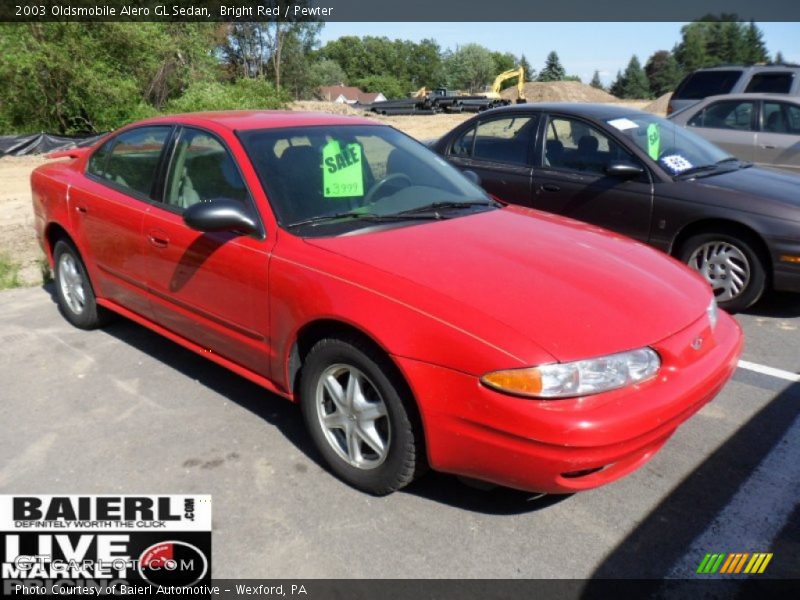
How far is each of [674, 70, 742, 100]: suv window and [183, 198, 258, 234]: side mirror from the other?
11.0 metres

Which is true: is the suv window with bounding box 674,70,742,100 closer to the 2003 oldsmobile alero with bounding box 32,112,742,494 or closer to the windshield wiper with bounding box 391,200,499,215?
the 2003 oldsmobile alero with bounding box 32,112,742,494

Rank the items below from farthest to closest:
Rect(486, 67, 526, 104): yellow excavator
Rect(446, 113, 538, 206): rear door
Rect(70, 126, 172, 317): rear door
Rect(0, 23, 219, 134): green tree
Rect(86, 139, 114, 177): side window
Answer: Rect(486, 67, 526, 104): yellow excavator → Rect(0, 23, 219, 134): green tree → Rect(446, 113, 538, 206): rear door → Rect(86, 139, 114, 177): side window → Rect(70, 126, 172, 317): rear door

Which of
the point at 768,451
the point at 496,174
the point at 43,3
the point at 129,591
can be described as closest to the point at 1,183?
the point at 43,3

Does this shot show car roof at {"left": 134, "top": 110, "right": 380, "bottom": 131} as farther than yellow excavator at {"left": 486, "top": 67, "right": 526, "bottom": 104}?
No

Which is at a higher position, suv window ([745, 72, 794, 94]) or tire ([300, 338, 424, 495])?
suv window ([745, 72, 794, 94])

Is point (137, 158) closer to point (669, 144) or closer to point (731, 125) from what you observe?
point (669, 144)

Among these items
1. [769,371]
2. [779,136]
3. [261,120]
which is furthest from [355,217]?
[779,136]

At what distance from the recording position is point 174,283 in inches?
150

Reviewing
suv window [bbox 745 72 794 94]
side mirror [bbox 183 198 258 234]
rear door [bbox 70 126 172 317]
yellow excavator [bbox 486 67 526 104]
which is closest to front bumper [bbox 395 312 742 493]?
side mirror [bbox 183 198 258 234]

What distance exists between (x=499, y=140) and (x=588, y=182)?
3.54 feet

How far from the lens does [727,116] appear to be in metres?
9.21

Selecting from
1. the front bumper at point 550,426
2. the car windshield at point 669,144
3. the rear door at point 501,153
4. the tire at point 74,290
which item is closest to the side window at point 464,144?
the rear door at point 501,153

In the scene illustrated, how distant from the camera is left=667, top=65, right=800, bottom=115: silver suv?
11.4 meters

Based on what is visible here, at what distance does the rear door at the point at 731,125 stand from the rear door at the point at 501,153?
3.95 m
